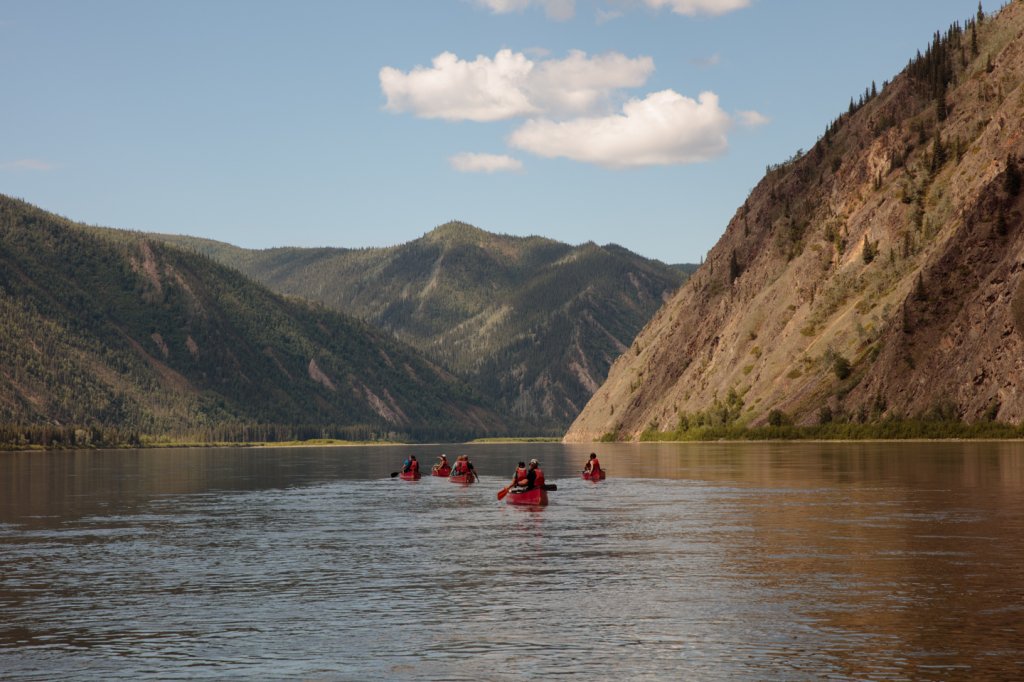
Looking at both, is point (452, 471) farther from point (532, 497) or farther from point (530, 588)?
point (530, 588)

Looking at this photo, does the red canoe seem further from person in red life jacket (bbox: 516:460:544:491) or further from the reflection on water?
the reflection on water

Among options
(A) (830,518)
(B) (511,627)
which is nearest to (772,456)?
(A) (830,518)

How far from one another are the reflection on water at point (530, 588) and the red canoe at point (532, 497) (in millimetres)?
1046

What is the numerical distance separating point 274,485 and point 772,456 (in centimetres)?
6480

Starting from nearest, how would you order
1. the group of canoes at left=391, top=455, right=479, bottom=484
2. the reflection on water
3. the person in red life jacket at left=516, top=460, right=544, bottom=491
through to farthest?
the reflection on water
the person in red life jacket at left=516, top=460, right=544, bottom=491
the group of canoes at left=391, top=455, right=479, bottom=484

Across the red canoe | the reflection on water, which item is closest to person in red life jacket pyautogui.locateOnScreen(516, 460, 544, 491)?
the red canoe

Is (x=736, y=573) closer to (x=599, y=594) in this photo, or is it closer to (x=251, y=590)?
(x=599, y=594)

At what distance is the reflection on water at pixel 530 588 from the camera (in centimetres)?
3278

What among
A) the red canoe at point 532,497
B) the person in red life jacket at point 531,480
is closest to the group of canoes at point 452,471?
the person in red life jacket at point 531,480

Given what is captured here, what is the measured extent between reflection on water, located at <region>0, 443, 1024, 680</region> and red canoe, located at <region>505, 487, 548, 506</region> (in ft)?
3.43

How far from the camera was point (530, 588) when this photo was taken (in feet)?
148

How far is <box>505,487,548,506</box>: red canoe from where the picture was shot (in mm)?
84438

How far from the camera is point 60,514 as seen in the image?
83.5 m

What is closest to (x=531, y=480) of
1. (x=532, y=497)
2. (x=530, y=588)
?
(x=532, y=497)
